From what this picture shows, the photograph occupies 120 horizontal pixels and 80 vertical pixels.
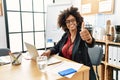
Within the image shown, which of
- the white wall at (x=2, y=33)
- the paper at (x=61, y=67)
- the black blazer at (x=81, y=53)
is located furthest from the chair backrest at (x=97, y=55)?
the white wall at (x=2, y=33)

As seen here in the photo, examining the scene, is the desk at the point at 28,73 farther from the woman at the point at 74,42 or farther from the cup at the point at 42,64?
the woman at the point at 74,42

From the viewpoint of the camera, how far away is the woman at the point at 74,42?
165cm

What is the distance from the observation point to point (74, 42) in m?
1.74

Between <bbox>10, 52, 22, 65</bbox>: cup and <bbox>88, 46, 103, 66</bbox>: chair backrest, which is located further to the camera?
<bbox>88, 46, 103, 66</bbox>: chair backrest

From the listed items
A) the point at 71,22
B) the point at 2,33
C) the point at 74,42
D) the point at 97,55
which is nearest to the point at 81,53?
the point at 74,42

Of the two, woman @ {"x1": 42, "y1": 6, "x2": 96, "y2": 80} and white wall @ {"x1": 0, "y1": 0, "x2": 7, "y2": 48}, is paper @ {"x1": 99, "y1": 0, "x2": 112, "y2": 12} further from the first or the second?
white wall @ {"x1": 0, "y1": 0, "x2": 7, "y2": 48}

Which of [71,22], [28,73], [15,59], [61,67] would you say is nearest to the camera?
[28,73]

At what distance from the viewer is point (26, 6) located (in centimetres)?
353

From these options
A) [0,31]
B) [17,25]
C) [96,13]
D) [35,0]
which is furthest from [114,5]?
[0,31]

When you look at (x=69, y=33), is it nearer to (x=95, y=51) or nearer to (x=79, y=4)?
(x=95, y=51)

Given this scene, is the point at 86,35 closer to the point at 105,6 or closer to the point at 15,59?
the point at 15,59

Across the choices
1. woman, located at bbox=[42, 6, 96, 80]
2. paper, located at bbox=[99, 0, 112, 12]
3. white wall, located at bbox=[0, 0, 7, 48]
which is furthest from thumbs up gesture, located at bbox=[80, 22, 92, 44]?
white wall, located at bbox=[0, 0, 7, 48]

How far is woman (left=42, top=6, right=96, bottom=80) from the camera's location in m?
1.65

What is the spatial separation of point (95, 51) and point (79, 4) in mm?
1744
